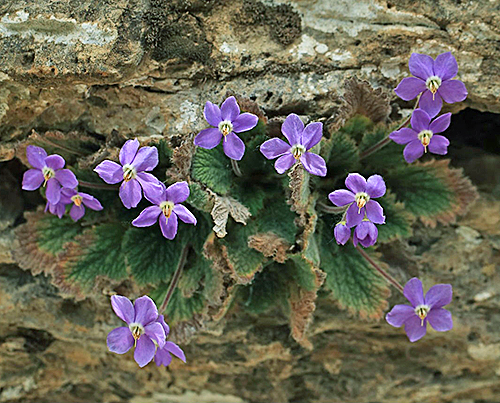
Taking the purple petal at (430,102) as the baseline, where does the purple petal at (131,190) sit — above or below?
below

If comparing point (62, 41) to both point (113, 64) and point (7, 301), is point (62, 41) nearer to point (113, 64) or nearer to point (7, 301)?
point (113, 64)

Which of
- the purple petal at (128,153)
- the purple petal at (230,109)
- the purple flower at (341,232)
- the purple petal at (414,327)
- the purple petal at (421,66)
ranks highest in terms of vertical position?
the purple petal at (421,66)

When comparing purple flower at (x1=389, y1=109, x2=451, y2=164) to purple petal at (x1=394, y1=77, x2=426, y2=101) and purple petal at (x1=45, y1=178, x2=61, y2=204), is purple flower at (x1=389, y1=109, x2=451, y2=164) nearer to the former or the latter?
purple petal at (x1=394, y1=77, x2=426, y2=101)

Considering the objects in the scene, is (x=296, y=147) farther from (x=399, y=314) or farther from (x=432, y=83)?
(x=399, y=314)

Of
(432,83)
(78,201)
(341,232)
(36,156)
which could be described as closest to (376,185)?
(341,232)

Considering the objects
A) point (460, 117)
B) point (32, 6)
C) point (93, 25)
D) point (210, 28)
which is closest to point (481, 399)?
point (460, 117)

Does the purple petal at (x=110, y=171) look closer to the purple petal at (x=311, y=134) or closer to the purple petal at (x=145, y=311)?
the purple petal at (x=145, y=311)

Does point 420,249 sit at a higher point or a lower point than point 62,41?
lower

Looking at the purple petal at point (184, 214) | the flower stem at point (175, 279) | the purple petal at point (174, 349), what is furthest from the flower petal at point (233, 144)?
the purple petal at point (174, 349)

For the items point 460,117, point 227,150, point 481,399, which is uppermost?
point 227,150
